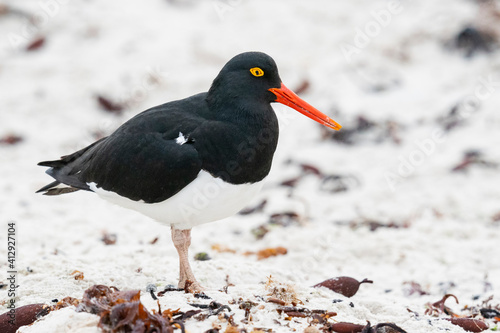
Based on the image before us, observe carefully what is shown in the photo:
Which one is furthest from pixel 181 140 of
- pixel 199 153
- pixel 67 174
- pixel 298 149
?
pixel 298 149

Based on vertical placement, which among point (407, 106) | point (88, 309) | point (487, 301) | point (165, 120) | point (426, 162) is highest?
A: point (407, 106)

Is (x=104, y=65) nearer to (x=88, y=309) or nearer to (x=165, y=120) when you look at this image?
(x=165, y=120)

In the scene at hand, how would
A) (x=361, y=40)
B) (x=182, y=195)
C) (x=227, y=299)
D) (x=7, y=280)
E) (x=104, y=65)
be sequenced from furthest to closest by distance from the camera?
(x=361, y=40) → (x=104, y=65) → (x=7, y=280) → (x=182, y=195) → (x=227, y=299)

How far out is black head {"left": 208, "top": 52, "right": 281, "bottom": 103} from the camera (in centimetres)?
392

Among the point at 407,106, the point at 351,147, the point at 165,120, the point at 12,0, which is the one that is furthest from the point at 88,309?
the point at 12,0

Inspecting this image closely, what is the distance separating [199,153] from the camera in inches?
145

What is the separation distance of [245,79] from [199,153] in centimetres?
61

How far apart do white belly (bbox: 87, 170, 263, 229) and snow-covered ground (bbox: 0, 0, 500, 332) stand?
1.60ft

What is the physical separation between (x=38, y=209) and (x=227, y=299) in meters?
3.53

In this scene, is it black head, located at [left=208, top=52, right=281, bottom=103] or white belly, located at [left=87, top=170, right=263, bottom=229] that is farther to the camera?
black head, located at [left=208, top=52, right=281, bottom=103]

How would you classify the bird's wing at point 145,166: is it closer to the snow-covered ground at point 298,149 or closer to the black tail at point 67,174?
the black tail at point 67,174

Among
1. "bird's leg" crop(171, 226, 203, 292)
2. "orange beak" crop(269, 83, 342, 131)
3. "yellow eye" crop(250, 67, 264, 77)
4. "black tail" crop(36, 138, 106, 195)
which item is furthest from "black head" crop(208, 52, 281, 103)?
"black tail" crop(36, 138, 106, 195)

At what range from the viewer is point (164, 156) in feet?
12.3

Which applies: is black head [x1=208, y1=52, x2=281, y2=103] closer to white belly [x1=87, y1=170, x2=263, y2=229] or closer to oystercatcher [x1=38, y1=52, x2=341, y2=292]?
oystercatcher [x1=38, y1=52, x2=341, y2=292]
